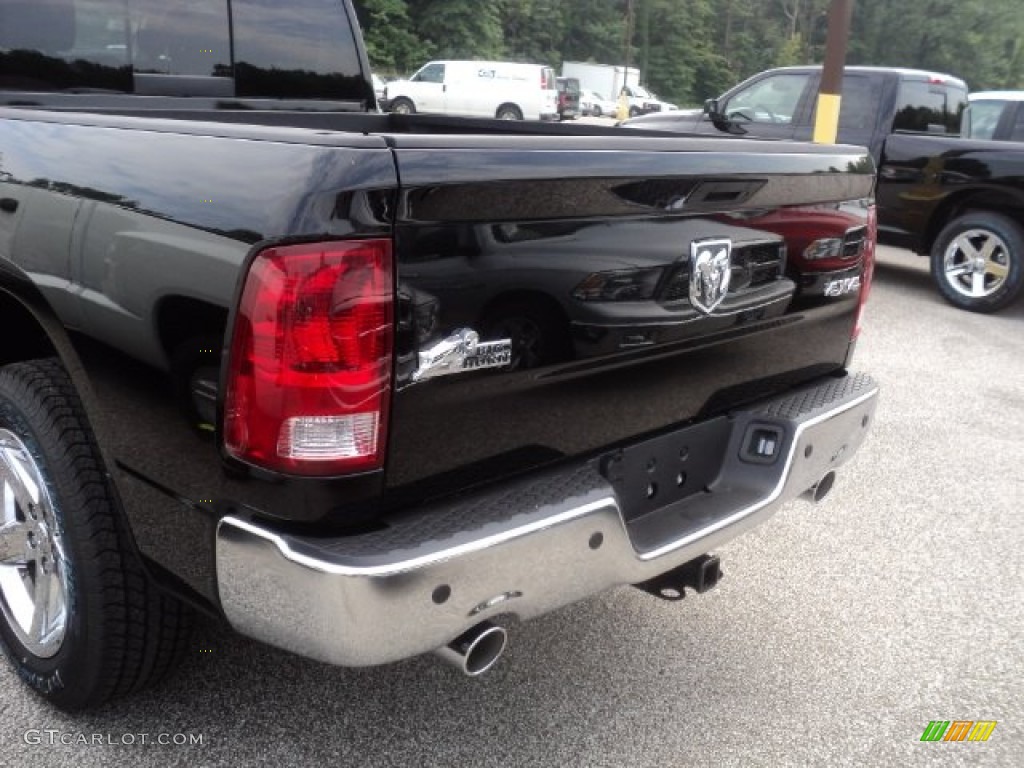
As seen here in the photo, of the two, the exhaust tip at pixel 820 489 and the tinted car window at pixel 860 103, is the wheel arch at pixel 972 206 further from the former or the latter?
the exhaust tip at pixel 820 489

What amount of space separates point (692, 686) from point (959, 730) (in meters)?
0.72

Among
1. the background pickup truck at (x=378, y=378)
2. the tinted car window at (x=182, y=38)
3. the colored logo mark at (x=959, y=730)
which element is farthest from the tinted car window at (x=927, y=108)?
the colored logo mark at (x=959, y=730)

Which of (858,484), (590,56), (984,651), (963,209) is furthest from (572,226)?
(590,56)

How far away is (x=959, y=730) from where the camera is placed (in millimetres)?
2539

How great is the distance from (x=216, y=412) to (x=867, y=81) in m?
8.47

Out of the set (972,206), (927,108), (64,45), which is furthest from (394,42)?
(64,45)

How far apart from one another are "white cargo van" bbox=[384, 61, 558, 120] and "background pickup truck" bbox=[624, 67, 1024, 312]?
22.7 meters

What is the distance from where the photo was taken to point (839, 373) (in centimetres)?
297

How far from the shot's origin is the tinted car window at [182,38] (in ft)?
10.3

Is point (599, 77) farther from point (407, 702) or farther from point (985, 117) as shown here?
point (407, 702)

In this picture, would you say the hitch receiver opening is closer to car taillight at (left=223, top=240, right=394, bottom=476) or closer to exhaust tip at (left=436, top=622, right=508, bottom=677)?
exhaust tip at (left=436, top=622, right=508, bottom=677)

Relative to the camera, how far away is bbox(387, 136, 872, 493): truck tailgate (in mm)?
1715

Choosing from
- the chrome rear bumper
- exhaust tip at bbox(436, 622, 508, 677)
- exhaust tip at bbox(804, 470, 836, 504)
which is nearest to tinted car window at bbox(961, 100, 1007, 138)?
exhaust tip at bbox(804, 470, 836, 504)

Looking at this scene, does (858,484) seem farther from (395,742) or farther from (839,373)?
(395,742)
